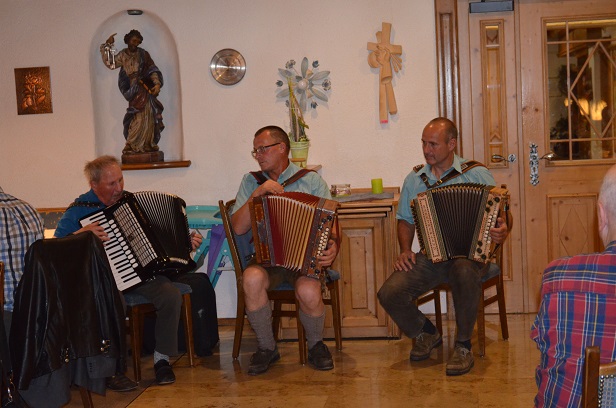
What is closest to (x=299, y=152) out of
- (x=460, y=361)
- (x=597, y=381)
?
(x=460, y=361)

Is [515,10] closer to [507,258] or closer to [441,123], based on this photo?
[441,123]

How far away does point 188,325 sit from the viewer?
4.21m

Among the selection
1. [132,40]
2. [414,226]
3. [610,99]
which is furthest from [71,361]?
[610,99]

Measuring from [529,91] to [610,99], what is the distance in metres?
0.50

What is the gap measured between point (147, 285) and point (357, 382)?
115cm

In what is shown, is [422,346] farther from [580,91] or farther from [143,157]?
[143,157]

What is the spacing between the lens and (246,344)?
15.6 ft

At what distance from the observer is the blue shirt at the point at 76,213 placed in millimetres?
3980

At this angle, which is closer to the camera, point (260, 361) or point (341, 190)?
point (260, 361)

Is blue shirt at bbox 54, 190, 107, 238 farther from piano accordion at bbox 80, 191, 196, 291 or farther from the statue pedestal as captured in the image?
the statue pedestal

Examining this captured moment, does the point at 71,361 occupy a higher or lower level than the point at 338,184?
lower

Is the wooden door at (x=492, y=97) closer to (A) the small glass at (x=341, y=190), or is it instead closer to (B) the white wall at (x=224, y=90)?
(B) the white wall at (x=224, y=90)

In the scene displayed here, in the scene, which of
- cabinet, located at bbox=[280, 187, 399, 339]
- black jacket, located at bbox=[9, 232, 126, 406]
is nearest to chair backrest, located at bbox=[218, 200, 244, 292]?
cabinet, located at bbox=[280, 187, 399, 339]

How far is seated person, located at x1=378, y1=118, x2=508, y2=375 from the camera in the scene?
3.96 m
